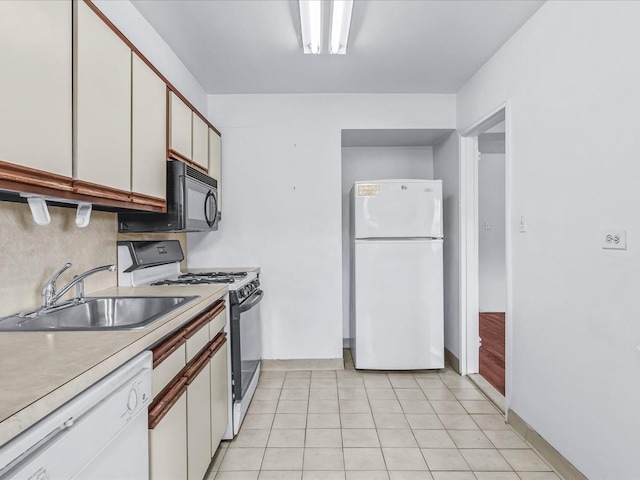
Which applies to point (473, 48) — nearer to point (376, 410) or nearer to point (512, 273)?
point (512, 273)

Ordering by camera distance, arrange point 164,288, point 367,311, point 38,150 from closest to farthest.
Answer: point 38,150 → point 164,288 → point 367,311

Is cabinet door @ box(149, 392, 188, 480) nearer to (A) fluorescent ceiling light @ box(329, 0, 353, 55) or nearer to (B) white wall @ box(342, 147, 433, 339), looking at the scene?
(A) fluorescent ceiling light @ box(329, 0, 353, 55)

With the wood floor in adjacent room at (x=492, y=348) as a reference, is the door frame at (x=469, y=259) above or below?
above

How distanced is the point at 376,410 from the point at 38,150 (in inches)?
95.1

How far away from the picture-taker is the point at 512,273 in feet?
7.74

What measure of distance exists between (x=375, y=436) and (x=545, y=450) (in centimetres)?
92

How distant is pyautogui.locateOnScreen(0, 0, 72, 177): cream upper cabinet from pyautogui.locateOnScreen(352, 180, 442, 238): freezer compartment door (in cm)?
232

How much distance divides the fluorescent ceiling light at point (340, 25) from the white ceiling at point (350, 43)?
0.32ft

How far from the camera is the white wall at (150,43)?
1.92m

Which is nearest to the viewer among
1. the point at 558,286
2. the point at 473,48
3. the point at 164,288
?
the point at 558,286

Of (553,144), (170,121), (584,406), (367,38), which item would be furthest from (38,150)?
(584,406)

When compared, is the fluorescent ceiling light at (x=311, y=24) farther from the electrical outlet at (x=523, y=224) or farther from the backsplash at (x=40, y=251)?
the electrical outlet at (x=523, y=224)

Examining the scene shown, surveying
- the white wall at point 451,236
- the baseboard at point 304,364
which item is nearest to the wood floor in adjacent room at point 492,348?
the white wall at point 451,236

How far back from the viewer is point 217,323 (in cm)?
198
